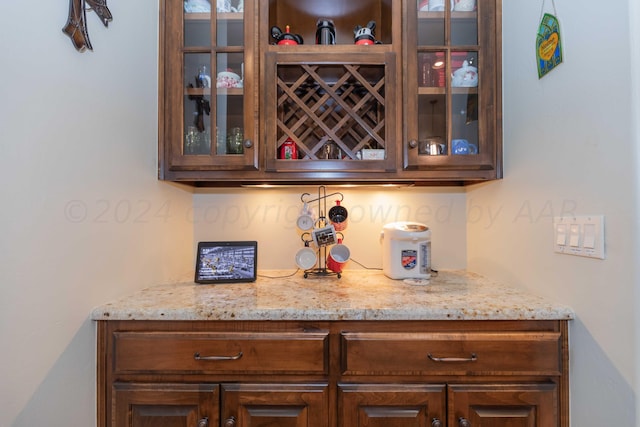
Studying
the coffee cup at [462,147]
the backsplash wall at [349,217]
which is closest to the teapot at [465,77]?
the coffee cup at [462,147]

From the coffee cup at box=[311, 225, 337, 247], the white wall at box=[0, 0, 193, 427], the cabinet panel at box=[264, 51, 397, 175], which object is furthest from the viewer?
the coffee cup at box=[311, 225, 337, 247]

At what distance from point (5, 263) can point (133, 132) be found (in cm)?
56

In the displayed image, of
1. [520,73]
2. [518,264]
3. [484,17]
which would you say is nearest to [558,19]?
[520,73]

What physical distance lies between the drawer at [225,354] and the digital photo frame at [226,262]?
0.36 metres

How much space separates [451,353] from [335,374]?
364mm

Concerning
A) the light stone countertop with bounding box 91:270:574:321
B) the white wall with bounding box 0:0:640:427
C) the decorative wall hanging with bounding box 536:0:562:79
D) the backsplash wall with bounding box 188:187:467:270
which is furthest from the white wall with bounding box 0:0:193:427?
the decorative wall hanging with bounding box 536:0:562:79

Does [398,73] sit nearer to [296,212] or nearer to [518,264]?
[296,212]

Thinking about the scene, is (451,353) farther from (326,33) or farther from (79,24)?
(79,24)

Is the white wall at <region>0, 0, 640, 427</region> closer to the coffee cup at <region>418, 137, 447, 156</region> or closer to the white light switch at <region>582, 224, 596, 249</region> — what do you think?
the white light switch at <region>582, 224, 596, 249</region>

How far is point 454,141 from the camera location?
1.18 meters

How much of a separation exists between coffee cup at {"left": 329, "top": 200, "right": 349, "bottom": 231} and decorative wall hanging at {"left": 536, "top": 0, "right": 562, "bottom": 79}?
898mm

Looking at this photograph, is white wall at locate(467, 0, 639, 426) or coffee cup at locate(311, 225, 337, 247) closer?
white wall at locate(467, 0, 639, 426)

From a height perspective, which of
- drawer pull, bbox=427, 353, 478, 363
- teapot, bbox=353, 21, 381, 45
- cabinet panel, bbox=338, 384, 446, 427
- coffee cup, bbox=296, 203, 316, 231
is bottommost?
cabinet panel, bbox=338, 384, 446, 427

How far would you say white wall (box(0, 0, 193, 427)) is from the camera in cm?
68
